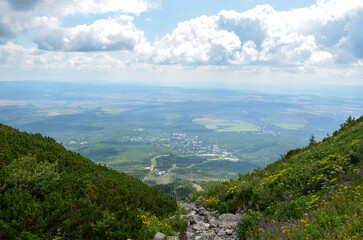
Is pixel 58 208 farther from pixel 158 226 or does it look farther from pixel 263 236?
pixel 263 236

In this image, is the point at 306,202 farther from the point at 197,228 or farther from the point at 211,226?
the point at 197,228

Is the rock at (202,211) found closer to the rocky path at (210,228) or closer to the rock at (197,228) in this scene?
the rocky path at (210,228)

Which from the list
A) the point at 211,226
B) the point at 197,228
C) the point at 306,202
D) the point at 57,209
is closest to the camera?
the point at 57,209

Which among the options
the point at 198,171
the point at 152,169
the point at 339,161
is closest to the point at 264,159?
the point at 198,171

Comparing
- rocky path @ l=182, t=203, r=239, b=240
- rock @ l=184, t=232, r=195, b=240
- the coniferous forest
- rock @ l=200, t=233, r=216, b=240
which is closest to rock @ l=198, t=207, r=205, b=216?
rocky path @ l=182, t=203, r=239, b=240

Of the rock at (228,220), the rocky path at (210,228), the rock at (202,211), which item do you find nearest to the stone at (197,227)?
the rocky path at (210,228)

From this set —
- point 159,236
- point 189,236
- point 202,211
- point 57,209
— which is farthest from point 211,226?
point 57,209
